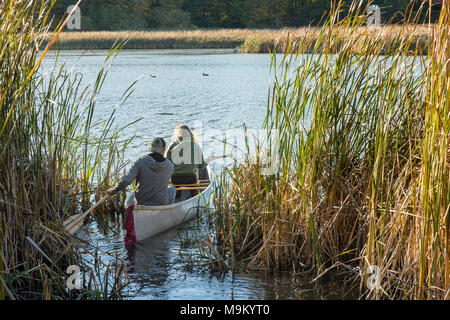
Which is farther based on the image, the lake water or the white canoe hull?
the white canoe hull

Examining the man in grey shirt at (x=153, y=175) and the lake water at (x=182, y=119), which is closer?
the lake water at (x=182, y=119)

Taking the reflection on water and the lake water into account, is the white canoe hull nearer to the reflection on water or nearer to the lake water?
the lake water

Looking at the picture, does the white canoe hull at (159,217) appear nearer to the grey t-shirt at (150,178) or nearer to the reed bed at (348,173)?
the grey t-shirt at (150,178)

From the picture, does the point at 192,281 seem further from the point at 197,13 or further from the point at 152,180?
the point at 197,13

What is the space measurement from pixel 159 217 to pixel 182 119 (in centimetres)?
900

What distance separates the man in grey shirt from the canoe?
0.47ft

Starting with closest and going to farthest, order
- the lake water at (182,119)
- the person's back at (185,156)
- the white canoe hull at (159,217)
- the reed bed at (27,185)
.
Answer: the reed bed at (27,185) < the lake water at (182,119) < the white canoe hull at (159,217) < the person's back at (185,156)

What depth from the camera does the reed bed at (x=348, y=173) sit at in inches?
155

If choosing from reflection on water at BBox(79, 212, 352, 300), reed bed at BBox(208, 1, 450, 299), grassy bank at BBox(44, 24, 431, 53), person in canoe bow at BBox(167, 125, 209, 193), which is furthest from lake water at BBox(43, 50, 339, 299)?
grassy bank at BBox(44, 24, 431, 53)

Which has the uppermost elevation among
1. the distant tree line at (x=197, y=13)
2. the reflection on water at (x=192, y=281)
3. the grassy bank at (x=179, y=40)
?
the distant tree line at (x=197, y=13)

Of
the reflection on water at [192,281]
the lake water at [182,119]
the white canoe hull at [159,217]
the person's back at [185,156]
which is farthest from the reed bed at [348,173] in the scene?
the person's back at [185,156]

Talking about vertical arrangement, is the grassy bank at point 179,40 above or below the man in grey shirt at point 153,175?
above

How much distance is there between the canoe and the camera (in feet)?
20.3

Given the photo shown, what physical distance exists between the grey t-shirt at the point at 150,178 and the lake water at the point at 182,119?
43 cm
